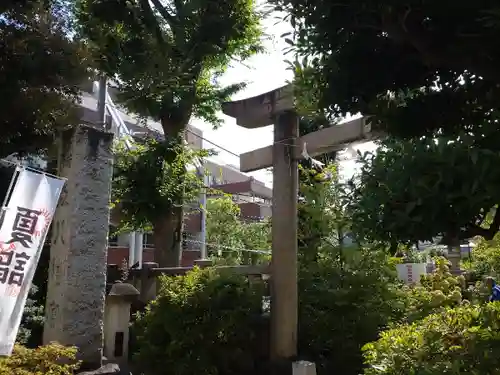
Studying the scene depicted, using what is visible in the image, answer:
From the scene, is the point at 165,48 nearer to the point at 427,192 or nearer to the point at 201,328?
the point at 201,328

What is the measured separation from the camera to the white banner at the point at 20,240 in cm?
Answer: 403

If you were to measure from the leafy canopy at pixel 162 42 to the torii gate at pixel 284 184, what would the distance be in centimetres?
299

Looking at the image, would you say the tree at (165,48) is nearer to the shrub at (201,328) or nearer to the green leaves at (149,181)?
the green leaves at (149,181)

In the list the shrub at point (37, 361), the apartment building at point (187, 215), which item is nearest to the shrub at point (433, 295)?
the shrub at point (37, 361)

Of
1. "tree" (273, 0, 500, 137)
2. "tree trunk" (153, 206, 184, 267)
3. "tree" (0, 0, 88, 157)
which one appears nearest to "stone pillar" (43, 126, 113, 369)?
"tree" (0, 0, 88, 157)

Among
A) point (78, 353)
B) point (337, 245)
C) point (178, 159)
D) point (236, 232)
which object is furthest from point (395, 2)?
point (236, 232)

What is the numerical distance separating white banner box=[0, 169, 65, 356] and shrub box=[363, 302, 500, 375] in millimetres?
2879

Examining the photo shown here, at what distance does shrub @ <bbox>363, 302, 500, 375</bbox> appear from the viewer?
115 inches

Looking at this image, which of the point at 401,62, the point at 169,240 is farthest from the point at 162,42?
the point at 401,62

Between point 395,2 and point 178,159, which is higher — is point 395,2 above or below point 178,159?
below

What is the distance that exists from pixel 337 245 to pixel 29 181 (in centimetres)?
452

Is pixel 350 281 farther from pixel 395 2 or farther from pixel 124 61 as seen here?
pixel 124 61

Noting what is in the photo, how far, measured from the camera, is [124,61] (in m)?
9.35

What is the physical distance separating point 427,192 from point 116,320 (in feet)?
17.0
